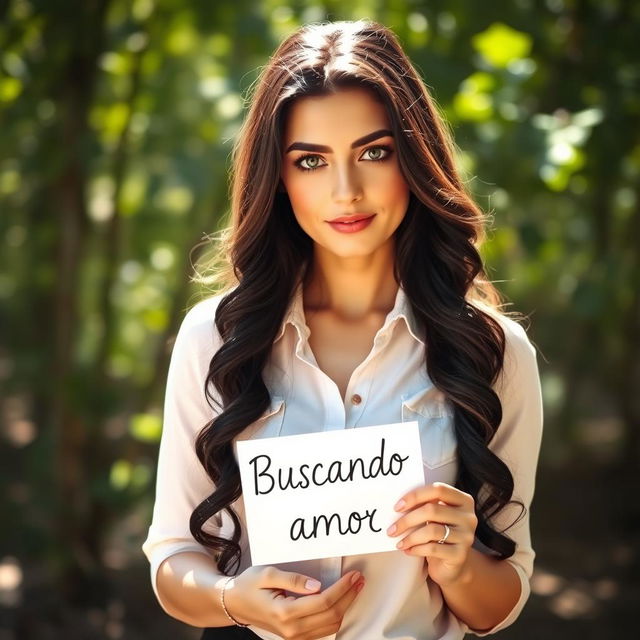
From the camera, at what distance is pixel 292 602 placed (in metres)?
1.82

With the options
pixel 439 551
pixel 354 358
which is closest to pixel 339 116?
pixel 354 358

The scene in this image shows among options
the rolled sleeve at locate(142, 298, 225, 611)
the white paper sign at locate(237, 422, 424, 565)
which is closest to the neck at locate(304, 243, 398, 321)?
the rolled sleeve at locate(142, 298, 225, 611)

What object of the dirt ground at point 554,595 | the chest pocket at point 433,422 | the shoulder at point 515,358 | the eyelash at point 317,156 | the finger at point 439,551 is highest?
the eyelash at point 317,156

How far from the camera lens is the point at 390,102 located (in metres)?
1.97

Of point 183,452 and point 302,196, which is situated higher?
point 302,196

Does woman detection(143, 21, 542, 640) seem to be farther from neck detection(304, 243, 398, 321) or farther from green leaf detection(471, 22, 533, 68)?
green leaf detection(471, 22, 533, 68)

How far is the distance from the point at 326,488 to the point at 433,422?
0.30 metres

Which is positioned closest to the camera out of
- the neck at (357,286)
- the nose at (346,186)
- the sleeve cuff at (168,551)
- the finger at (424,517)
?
the finger at (424,517)

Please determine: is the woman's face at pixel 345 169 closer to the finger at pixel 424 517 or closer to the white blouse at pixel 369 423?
the white blouse at pixel 369 423

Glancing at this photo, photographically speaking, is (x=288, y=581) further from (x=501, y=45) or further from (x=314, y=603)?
(x=501, y=45)

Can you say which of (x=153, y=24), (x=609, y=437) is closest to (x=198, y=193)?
(x=153, y=24)

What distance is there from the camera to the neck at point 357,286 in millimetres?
2182

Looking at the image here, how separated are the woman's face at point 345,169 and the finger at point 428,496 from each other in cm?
47

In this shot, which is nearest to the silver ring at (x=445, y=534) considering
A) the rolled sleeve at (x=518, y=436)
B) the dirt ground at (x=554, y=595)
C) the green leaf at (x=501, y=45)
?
the rolled sleeve at (x=518, y=436)
